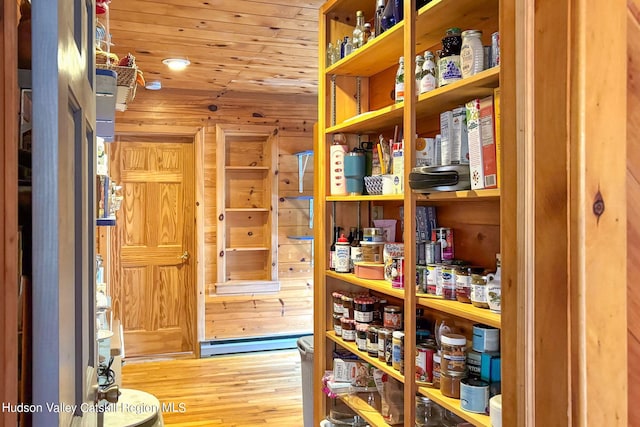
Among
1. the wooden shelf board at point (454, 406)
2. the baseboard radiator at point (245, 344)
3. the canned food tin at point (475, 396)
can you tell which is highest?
the canned food tin at point (475, 396)

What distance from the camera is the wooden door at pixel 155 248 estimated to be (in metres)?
4.95

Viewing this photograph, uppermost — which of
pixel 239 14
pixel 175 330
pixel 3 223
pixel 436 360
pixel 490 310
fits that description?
pixel 239 14

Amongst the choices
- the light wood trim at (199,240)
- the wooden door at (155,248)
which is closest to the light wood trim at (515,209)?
the light wood trim at (199,240)

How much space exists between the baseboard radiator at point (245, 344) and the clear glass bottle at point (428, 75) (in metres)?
3.78

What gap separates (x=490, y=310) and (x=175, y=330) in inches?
161

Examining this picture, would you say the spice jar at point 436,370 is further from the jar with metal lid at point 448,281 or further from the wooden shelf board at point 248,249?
the wooden shelf board at point 248,249

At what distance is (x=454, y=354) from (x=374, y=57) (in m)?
1.22

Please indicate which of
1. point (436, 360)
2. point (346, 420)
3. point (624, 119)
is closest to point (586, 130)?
point (624, 119)

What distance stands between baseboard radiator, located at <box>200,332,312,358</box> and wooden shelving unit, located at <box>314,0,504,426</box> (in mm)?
2581

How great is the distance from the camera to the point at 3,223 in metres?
0.65

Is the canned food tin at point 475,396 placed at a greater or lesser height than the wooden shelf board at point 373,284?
lesser

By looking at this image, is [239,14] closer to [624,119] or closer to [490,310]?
[490,310]

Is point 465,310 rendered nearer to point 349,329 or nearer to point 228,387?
point 349,329

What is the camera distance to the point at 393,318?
2146mm
